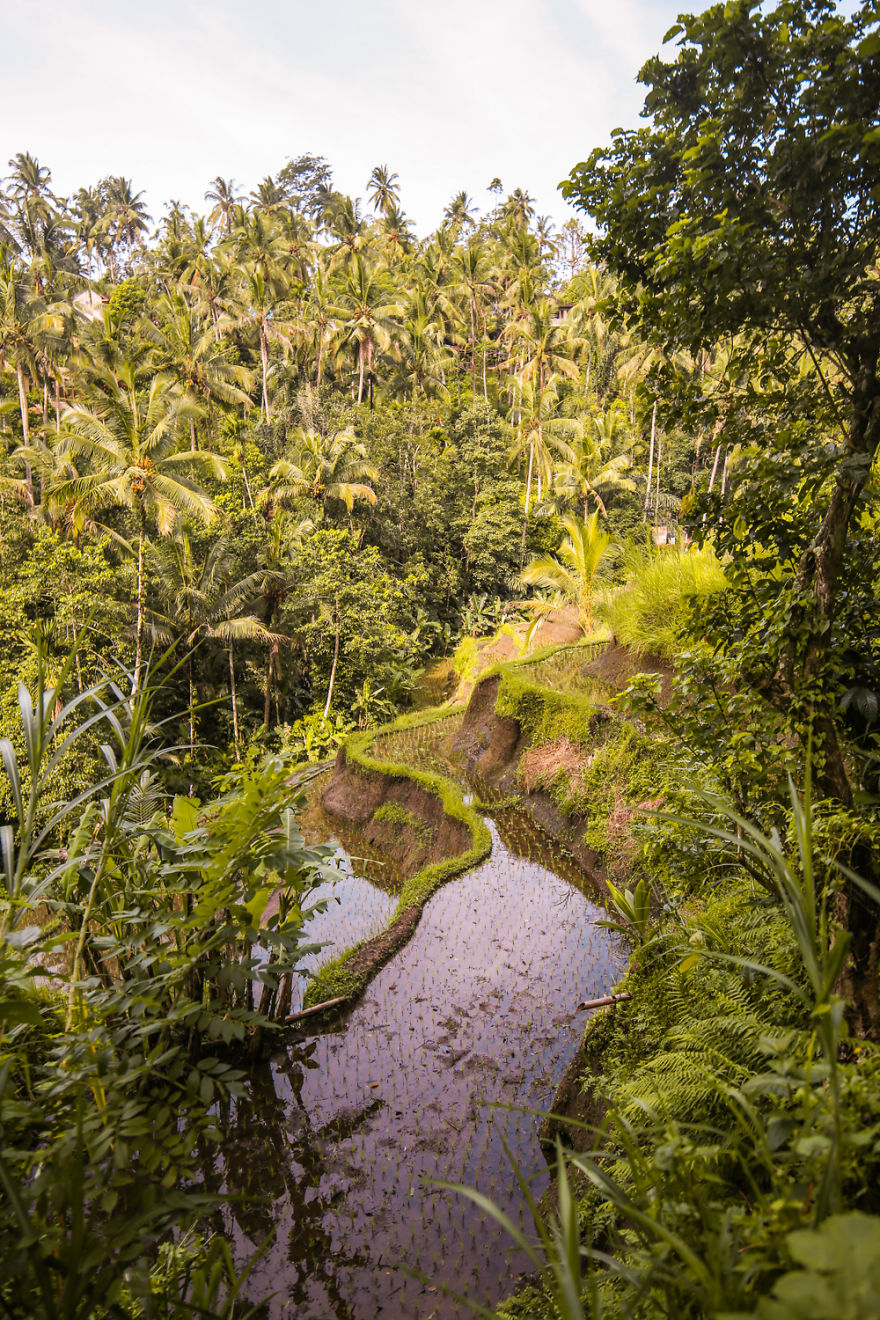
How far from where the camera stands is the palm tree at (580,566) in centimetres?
1526

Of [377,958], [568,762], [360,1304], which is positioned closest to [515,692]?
[568,762]

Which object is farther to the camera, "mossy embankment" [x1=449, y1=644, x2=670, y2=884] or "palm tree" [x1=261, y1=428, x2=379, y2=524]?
"palm tree" [x1=261, y1=428, x2=379, y2=524]

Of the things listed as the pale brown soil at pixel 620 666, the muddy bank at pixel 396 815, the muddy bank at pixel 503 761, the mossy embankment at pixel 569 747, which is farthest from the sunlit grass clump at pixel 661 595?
the muddy bank at pixel 396 815

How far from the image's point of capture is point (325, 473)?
20.1m

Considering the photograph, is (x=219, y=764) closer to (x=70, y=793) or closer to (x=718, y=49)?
(x=70, y=793)

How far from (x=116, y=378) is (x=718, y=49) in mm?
16874

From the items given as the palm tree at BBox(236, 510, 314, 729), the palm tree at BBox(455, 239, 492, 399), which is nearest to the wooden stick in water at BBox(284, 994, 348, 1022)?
the palm tree at BBox(236, 510, 314, 729)

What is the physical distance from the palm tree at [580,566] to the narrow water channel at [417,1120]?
385 inches

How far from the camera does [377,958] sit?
6027mm

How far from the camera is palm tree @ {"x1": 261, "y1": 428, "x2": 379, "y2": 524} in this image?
1983 centimetres

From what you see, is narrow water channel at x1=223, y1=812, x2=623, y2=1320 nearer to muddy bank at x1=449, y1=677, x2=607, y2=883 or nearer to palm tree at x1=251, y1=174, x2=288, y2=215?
muddy bank at x1=449, y1=677, x2=607, y2=883

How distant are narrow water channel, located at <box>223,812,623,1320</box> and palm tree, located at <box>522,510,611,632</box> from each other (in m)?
9.79

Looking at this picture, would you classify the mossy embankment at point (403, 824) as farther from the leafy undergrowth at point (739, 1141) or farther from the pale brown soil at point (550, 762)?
the leafy undergrowth at point (739, 1141)

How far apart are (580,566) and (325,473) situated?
840cm
